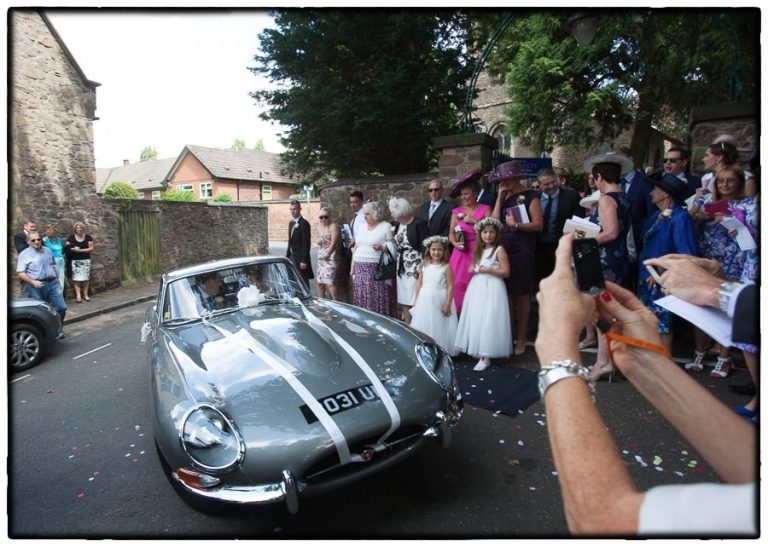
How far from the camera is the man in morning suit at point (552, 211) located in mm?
5293

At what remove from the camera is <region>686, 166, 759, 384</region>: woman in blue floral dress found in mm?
3480

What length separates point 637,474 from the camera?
2.73 m

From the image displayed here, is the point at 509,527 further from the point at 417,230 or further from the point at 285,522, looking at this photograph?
the point at 417,230

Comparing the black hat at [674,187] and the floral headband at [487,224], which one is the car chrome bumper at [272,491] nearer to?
the floral headband at [487,224]

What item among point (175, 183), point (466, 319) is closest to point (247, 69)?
point (466, 319)

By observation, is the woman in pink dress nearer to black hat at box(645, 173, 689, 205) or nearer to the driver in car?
black hat at box(645, 173, 689, 205)

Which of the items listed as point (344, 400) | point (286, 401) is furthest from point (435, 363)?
point (286, 401)

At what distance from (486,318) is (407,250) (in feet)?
5.10

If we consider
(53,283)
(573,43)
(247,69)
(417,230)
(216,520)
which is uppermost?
(573,43)

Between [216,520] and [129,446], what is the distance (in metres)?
1.44

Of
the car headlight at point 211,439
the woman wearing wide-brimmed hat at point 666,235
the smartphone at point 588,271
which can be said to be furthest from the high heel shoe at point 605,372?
the smartphone at point 588,271

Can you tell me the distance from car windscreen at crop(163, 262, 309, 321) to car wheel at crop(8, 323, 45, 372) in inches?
136

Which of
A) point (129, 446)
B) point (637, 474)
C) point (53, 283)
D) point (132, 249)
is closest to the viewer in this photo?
point (637, 474)

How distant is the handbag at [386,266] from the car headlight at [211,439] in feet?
12.4
